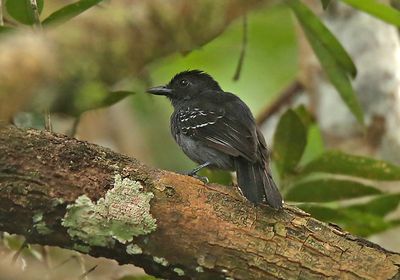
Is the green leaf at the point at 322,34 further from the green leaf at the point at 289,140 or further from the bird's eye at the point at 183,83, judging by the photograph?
the bird's eye at the point at 183,83

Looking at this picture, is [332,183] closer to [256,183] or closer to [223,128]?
[223,128]

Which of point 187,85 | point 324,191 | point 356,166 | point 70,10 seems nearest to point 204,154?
point 324,191

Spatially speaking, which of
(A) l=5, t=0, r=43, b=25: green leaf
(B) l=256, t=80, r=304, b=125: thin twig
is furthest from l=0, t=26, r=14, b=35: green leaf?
(B) l=256, t=80, r=304, b=125: thin twig

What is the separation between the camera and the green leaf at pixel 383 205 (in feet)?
13.0

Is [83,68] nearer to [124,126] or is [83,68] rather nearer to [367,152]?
[367,152]

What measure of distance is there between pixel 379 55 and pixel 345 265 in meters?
2.68

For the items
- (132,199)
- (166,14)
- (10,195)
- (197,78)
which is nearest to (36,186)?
(10,195)

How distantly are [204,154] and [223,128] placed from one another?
10.5 inches

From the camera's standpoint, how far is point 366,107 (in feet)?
16.4


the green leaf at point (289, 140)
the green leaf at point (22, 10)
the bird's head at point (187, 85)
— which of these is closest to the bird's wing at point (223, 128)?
the green leaf at point (289, 140)

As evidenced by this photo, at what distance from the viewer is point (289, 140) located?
402cm

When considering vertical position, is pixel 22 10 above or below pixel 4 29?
above

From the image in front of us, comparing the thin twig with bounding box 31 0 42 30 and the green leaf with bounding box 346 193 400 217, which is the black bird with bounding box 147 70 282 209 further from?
the thin twig with bounding box 31 0 42 30

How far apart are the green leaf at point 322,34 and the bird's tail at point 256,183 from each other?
711 millimetres
